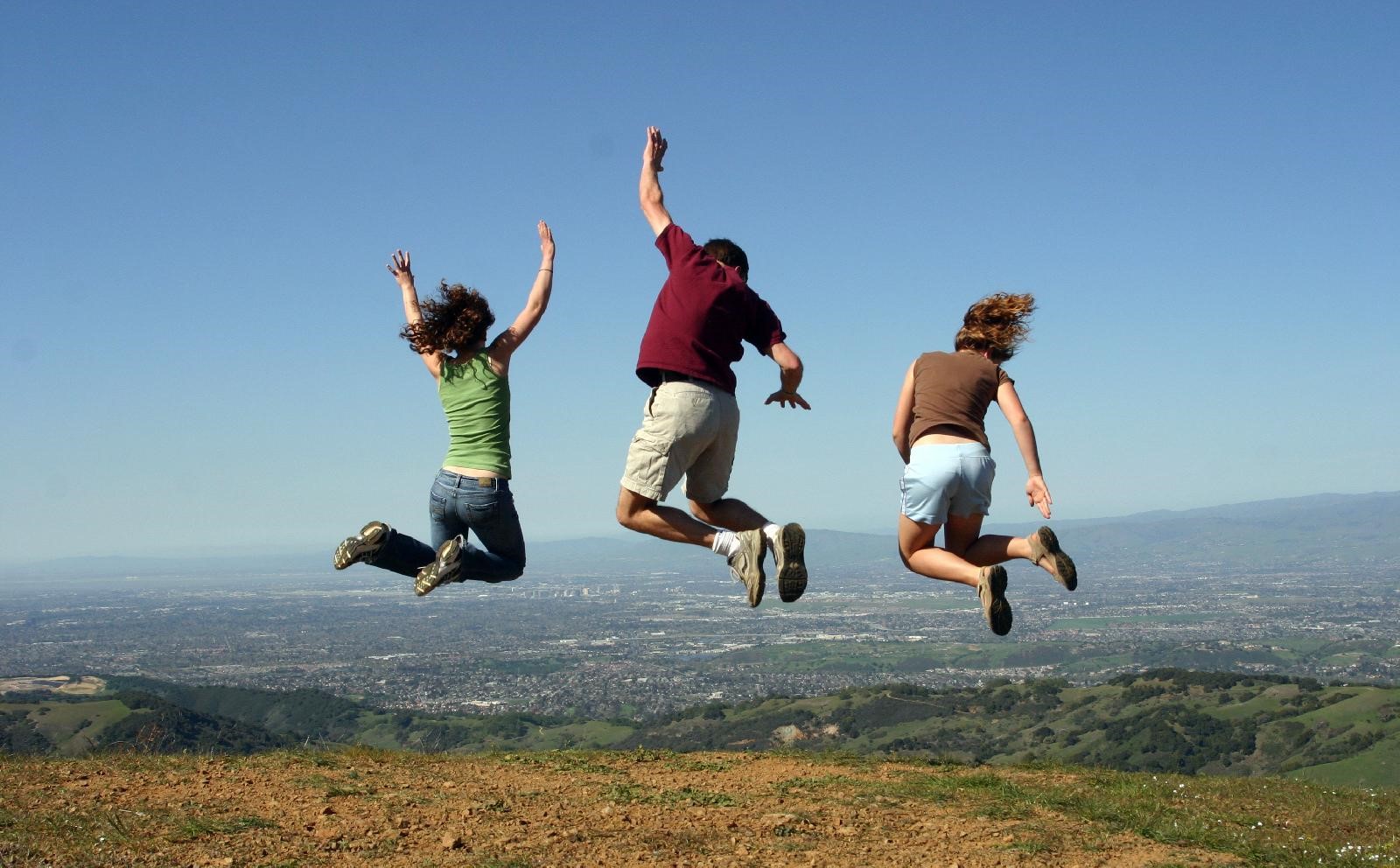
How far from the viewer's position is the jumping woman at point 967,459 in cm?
693

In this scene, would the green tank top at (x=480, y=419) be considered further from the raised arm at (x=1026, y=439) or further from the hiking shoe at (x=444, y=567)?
the raised arm at (x=1026, y=439)

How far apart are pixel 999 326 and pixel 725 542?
2400 millimetres

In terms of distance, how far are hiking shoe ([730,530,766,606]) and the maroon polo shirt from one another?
3.13 feet

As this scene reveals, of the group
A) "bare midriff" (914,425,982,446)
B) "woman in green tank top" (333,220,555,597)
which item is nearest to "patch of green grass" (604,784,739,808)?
"woman in green tank top" (333,220,555,597)

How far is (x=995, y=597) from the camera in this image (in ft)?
22.1

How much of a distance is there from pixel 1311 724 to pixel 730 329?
60.0m

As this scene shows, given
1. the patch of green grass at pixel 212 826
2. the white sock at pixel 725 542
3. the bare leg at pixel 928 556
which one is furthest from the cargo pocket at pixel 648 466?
the patch of green grass at pixel 212 826

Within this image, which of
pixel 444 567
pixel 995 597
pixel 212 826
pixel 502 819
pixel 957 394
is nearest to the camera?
pixel 995 597

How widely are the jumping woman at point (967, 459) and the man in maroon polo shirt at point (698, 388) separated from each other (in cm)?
81

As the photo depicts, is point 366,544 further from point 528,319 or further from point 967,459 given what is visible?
point 967,459

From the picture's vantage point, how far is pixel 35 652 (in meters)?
123

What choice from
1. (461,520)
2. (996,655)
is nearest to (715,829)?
(461,520)

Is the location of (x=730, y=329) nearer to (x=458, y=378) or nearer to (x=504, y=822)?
(x=458, y=378)

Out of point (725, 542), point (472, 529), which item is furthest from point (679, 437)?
point (472, 529)
